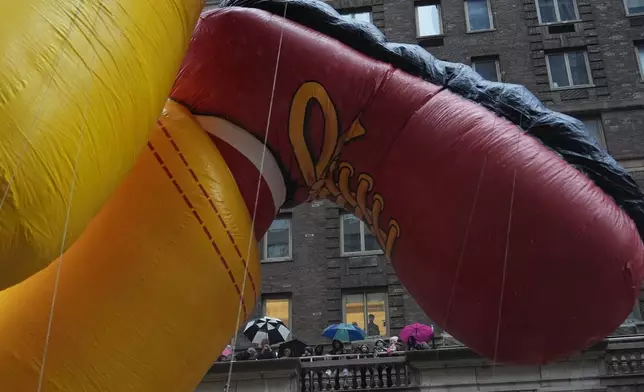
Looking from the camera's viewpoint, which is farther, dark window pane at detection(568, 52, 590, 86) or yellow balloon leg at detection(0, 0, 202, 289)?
dark window pane at detection(568, 52, 590, 86)

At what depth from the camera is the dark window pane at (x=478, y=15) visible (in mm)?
20547

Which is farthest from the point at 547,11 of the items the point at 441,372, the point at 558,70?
the point at 441,372

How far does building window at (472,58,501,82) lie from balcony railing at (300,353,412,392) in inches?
352

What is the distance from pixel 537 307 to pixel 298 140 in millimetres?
1483

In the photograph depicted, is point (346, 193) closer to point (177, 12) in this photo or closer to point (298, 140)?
point (298, 140)

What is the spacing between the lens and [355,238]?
18844 mm

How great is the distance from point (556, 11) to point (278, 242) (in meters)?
10.2

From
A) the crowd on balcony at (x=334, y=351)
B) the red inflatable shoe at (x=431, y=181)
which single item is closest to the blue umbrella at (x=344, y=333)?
the crowd on balcony at (x=334, y=351)

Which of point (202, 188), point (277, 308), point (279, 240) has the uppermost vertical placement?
point (279, 240)

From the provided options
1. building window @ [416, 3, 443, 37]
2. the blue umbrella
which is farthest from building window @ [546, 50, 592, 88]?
the blue umbrella

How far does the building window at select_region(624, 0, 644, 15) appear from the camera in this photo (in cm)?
1994

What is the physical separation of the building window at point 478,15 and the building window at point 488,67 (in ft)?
3.25

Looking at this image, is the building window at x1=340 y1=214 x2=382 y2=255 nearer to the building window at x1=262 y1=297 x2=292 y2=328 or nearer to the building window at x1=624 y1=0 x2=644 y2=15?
the building window at x1=262 y1=297 x2=292 y2=328

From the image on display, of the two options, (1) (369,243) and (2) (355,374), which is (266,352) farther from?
(1) (369,243)
